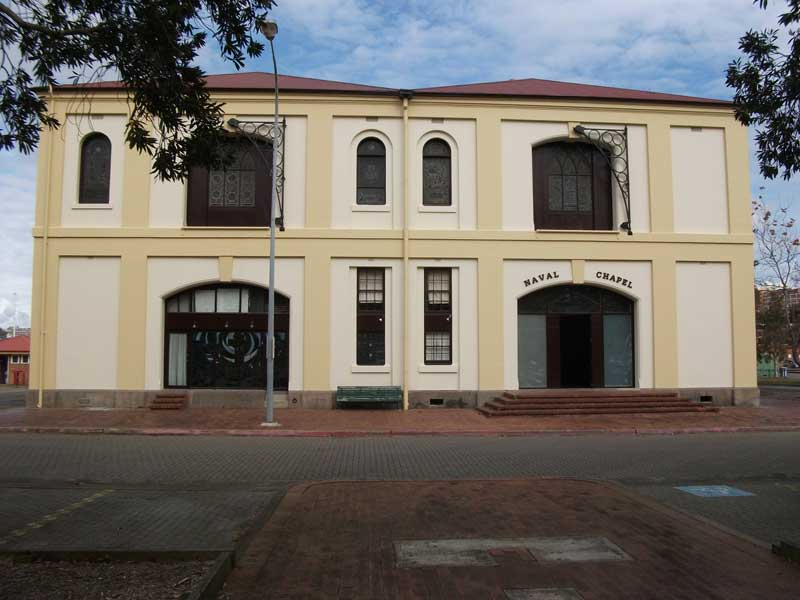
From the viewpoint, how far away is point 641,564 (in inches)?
209

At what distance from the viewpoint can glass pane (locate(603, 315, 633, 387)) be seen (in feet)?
63.6

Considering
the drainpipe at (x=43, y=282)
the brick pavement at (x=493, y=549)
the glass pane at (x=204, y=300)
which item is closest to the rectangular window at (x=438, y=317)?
the glass pane at (x=204, y=300)

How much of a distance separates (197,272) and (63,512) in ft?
40.0

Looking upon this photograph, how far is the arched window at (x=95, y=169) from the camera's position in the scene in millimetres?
19000

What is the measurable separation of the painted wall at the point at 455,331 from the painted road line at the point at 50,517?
11044 millimetres

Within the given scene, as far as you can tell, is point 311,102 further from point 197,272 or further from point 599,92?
point 599,92

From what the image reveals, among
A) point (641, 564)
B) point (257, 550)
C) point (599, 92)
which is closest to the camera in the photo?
point (641, 564)

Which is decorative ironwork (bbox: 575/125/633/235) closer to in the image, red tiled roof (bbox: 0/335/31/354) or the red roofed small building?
the red roofed small building

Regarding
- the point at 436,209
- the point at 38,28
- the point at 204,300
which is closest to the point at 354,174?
the point at 436,209

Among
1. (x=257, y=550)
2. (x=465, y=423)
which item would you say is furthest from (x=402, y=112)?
(x=257, y=550)

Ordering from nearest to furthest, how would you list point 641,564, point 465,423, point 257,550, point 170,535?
point 641,564 < point 257,550 < point 170,535 < point 465,423

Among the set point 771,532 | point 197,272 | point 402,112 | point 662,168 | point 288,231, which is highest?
point 402,112

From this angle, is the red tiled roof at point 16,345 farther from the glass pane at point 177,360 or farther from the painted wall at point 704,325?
the painted wall at point 704,325

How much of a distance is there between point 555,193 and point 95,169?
45.9 ft
